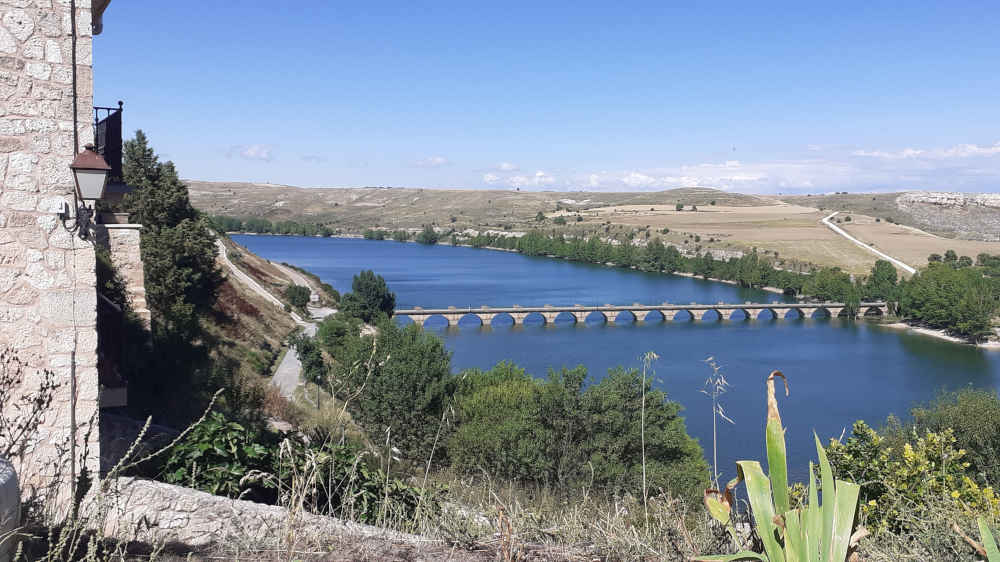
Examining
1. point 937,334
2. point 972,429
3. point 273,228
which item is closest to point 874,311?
point 937,334

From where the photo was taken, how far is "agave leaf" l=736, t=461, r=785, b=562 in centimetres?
214

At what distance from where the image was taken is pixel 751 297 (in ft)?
201

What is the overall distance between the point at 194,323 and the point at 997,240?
3682 inches

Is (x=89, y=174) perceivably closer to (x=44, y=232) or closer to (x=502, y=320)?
(x=44, y=232)

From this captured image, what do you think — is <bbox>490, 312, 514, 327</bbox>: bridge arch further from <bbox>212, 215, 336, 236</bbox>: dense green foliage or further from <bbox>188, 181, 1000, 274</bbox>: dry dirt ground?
<bbox>212, 215, 336, 236</bbox>: dense green foliage

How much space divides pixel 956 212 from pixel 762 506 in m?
126

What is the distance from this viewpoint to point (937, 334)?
4728 centimetres

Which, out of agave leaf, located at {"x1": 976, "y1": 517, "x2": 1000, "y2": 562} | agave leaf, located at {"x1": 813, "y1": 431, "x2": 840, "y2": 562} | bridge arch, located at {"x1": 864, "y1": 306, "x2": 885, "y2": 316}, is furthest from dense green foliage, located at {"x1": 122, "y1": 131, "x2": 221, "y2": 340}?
bridge arch, located at {"x1": 864, "y1": 306, "x2": 885, "y2": 316}

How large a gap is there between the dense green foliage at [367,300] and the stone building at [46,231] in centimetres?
3499

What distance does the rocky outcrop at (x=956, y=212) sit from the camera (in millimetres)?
99625

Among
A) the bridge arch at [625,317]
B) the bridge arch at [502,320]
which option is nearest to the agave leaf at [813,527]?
the bridge arch at [502,320]

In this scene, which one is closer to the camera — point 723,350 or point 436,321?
point 723,350

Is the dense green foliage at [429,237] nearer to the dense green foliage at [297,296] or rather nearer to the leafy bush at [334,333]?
the dense green foliage at [297,296]

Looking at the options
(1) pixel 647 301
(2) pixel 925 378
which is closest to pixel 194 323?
(2) pixel 925 378
